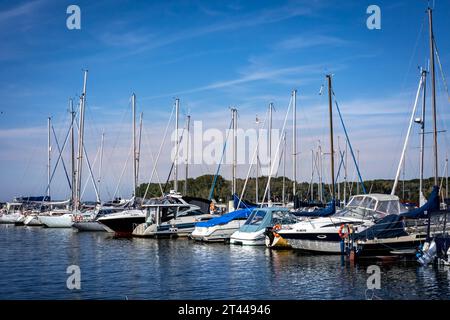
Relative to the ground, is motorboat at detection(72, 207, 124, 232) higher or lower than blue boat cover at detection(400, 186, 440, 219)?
lower

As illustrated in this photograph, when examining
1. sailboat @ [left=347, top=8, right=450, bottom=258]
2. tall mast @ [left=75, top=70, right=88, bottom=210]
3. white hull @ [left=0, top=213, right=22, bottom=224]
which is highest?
tall mast @ [left=75, top=70, right=88, bottom=210]

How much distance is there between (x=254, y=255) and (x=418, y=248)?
1016cm

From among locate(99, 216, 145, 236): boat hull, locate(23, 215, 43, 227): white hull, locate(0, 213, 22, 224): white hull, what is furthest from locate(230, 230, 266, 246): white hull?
locate(0, 213, 22, 224): white hull

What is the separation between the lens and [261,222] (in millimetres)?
38969

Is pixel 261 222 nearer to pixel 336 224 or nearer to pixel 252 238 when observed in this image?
pixel 252 238

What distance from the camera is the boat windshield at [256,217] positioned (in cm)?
3938

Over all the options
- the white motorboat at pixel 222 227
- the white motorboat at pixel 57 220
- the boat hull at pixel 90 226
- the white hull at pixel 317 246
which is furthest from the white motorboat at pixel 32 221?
the white hull at pixel 317 246

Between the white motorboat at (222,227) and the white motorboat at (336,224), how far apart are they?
8.30 meters

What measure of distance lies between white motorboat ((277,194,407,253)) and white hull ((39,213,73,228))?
4127 cm

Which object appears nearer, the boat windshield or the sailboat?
the sailboat

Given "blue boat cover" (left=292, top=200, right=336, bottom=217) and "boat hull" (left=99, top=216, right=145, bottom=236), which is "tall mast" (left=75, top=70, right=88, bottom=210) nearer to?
"boat hull" (left=99, top=216, right=145, bottom=236)

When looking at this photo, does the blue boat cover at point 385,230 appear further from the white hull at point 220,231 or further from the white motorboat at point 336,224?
the white hull at point 220,231

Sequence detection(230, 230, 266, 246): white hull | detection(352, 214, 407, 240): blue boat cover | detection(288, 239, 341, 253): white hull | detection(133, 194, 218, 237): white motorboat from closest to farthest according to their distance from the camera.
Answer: detection(352, 214, 407, 240): blue boat cover < detection(288, 239, 341, 253): white hull < detection(230, 230, 266, 246): white hull < detection(133, 194, 218, 237): white motorboat

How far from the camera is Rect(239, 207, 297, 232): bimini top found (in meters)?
38.6
